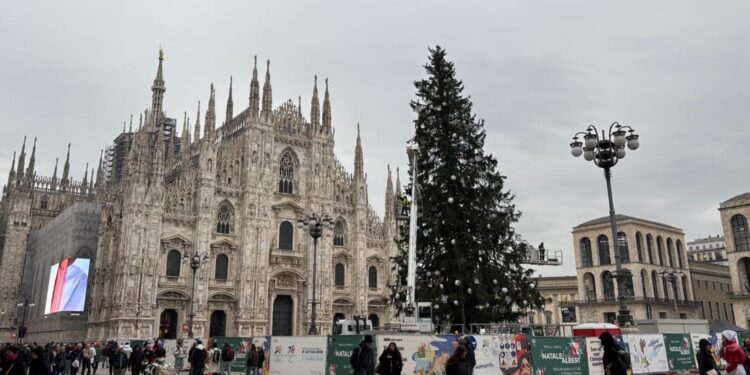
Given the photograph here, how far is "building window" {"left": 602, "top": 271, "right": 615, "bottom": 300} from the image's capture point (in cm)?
5844

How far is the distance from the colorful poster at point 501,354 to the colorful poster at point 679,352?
6.95 metres

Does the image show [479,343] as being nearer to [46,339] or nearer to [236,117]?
[236,117]

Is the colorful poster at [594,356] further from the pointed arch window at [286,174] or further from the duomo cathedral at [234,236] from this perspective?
the pointed arch window at [286,174]

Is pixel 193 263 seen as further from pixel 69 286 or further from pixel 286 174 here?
pixel 69 286

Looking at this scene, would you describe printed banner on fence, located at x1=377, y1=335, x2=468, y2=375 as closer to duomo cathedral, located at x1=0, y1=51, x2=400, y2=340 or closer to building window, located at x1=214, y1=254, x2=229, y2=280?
duomo cathedral, located at x1=0, y1=51, x2=400, y2=340

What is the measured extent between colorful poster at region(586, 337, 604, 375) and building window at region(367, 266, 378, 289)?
35647mm

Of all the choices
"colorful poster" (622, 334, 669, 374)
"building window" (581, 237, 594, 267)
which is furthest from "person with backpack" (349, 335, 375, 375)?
"building window" (581, 237, 594, 267)

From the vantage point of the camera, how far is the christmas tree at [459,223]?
78.6ft

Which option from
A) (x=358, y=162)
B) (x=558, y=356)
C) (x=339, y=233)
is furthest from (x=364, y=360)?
(x=358, y=162)

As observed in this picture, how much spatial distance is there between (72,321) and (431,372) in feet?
141

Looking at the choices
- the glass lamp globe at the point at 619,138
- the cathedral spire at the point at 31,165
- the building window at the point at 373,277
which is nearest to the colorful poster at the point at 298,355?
the glass lamp globe at the point at 619,138

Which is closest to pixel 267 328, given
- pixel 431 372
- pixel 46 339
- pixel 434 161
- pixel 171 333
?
pixel 171 333

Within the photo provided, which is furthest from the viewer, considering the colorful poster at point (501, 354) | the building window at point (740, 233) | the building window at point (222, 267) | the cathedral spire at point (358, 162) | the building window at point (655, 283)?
the building window at point (655, 283)

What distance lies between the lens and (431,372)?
603 inches
